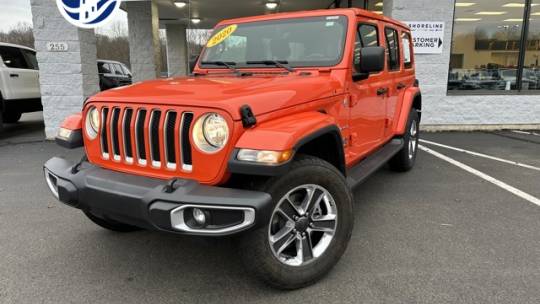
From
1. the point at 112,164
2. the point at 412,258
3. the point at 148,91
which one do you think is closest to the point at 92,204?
the point at 112,164

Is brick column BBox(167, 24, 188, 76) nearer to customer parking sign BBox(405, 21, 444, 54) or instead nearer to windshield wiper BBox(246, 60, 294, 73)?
customer parking sign BBox(405, 21, 444, 54)

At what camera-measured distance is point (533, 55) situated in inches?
363

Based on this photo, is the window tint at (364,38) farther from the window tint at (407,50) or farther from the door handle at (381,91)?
the window tint at (407,50)

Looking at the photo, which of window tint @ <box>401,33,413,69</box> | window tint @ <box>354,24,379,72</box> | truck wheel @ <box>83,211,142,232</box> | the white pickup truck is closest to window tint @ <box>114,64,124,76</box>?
the white pickup truck

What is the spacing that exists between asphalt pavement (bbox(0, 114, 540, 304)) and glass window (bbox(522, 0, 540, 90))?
18.2 feet

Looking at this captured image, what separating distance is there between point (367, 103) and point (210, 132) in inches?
77.6

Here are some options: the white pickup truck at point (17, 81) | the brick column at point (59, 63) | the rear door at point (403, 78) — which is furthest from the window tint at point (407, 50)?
the white pickup truck at point (17, 81)

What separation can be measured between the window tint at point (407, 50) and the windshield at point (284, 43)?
1.94m

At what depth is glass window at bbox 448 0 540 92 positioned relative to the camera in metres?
8.95

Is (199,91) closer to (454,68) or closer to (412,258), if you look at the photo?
(412,258)

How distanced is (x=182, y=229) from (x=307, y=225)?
2.87 ft

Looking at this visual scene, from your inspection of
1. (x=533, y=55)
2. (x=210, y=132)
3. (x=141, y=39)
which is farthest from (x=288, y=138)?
(x=141, y=39)

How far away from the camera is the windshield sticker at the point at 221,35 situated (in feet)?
13.4

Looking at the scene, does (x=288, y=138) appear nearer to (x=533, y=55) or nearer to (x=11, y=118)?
(x=533, y=55)
